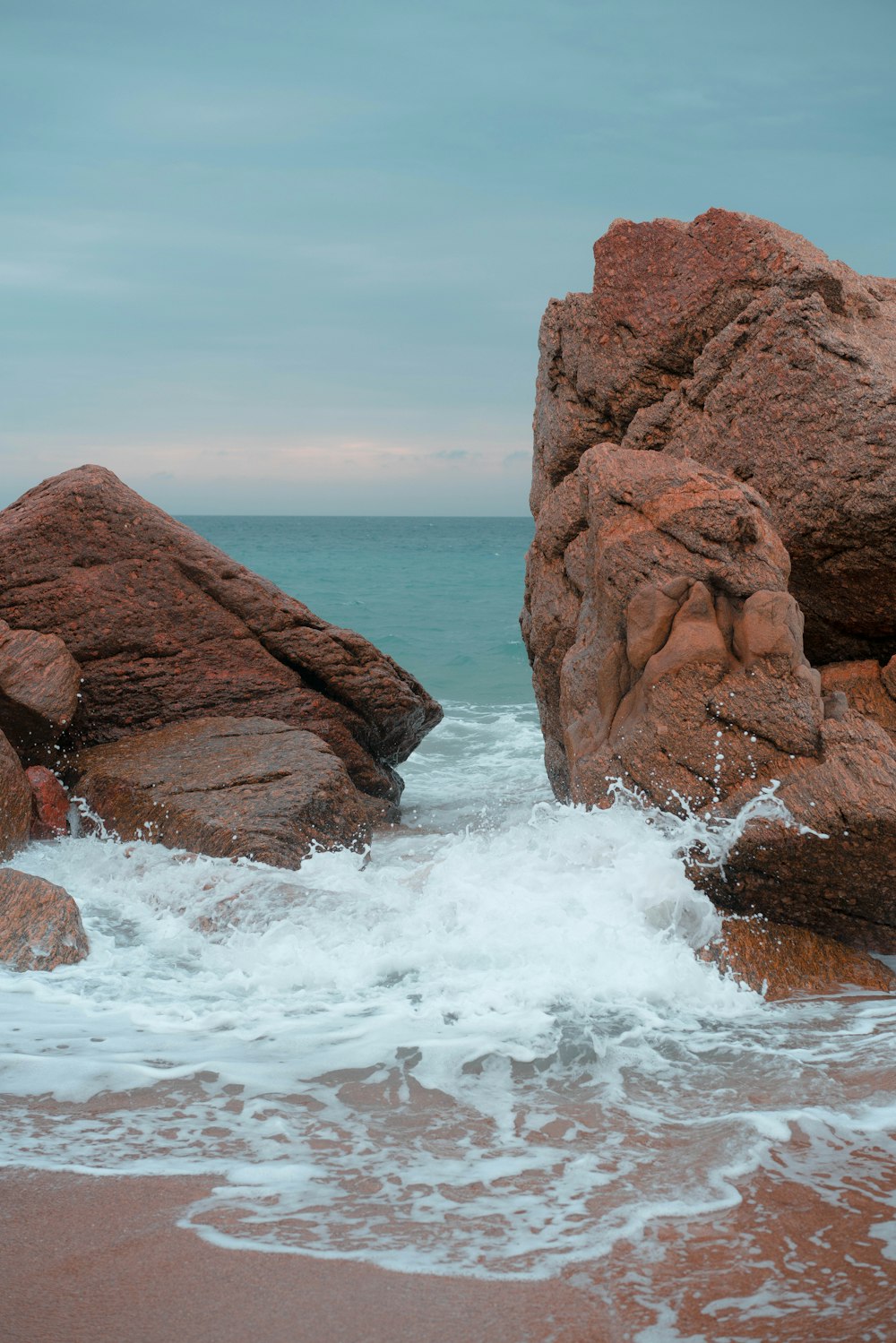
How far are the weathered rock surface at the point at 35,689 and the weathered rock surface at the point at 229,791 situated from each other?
1.00 feet

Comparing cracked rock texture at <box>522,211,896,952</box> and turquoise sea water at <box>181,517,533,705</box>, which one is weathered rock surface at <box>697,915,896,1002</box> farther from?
turquoise sea water at <box>181,517,533,705</box>

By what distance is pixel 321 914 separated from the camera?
5105 millimetres

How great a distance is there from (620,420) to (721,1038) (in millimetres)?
4182

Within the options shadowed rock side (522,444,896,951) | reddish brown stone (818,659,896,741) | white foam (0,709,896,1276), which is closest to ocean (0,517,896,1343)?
white foam (0,709,896,1276)

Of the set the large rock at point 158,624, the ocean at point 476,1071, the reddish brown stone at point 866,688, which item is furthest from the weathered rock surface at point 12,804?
the reddish brown stone at point 866,688

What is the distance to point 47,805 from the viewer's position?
6.77 m

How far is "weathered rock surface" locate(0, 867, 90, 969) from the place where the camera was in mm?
4680

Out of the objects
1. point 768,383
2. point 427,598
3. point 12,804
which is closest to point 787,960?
Result: point 768,383

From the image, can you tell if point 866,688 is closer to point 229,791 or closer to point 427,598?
point 229,791

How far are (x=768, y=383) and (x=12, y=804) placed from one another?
4.80 metres

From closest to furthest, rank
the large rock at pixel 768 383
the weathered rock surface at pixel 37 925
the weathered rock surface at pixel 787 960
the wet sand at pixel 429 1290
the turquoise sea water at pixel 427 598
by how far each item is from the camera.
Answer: the wet sand at pixel 429 1290
the weathered rock surface at pixel 787 960
the weathered rock surface at pixel 37 925
the large rock at pixel 768 383
the turquoise sea water at pixel 427 598

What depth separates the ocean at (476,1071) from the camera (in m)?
2.70

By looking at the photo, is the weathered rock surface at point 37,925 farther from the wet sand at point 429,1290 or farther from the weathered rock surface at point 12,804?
the wet sand at point 429,1290

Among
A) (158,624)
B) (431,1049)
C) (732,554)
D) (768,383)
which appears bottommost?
(431,1049)
